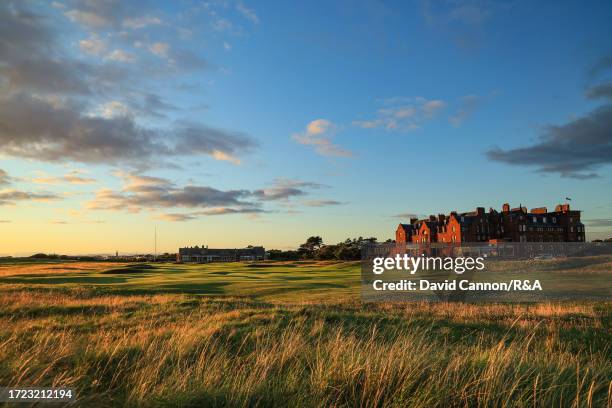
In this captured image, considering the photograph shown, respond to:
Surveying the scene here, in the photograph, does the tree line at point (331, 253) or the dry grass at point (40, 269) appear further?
the tree line at point (331, 253)

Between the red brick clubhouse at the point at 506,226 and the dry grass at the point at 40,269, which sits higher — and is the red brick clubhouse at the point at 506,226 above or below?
above

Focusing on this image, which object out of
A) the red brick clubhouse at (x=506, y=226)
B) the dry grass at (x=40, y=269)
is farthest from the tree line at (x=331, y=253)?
the dry grass at (x=40, y=269)

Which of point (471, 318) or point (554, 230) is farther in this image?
point (554, 230)

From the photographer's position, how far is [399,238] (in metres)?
120

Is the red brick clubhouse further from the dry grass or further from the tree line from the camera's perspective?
the dry grass

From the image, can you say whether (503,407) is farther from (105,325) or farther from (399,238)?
(399,238)

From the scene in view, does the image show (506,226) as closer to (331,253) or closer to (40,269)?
(331,253)

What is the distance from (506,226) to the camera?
105875 millimetres

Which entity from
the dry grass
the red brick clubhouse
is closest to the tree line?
the red brick clubhouse

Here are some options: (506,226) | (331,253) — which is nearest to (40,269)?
(331,253)

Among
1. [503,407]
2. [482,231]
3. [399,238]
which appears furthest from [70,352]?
[399,238]

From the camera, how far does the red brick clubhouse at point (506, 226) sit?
103 meters

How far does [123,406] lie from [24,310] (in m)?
17.8

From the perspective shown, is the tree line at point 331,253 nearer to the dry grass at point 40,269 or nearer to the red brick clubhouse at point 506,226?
the red brick clubhouse at point 506,226
